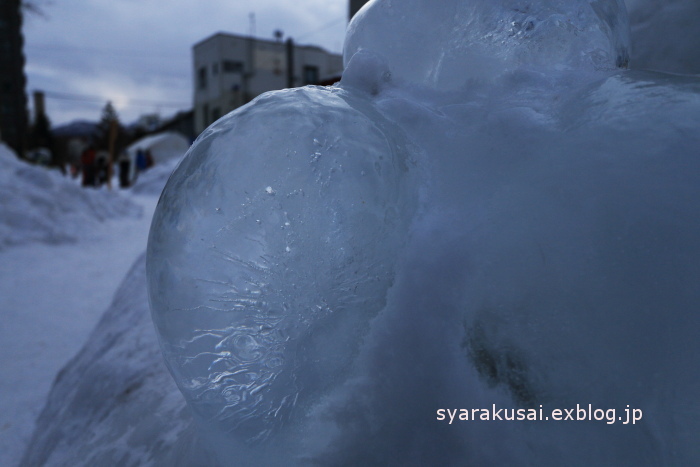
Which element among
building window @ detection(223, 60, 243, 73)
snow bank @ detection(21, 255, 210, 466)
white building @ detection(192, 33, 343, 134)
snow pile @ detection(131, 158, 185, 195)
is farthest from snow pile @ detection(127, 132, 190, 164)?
snow bank @ detection(21, 255, 210, 466)

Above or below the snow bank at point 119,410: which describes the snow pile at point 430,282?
above

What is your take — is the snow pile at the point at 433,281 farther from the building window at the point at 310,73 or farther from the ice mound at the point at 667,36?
the building window at the point at 310,73

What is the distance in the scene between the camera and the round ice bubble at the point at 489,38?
3.14ft

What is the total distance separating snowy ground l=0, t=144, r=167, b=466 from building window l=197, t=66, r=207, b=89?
16802 millimetres

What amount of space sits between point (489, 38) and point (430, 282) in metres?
0.55

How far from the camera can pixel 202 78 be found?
20719 millimetres

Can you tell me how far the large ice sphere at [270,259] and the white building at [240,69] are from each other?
19.0 metres

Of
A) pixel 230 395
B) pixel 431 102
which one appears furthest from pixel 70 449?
pixel 431 102

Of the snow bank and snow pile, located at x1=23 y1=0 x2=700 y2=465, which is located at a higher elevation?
snow pile, located at x1=23 y1=0 x2=700 y2=465

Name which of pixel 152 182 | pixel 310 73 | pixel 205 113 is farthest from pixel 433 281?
pixel 205 113

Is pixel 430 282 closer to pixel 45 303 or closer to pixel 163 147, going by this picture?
pixel 45 303

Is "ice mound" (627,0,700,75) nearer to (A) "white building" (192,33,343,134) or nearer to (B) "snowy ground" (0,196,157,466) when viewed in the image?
(B) "snowy ground" (0,196,157,466)

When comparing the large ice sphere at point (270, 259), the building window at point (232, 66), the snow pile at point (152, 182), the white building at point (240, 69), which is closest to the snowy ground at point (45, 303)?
the large ice sphere at point (270, 259)

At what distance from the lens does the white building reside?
19219 mm
